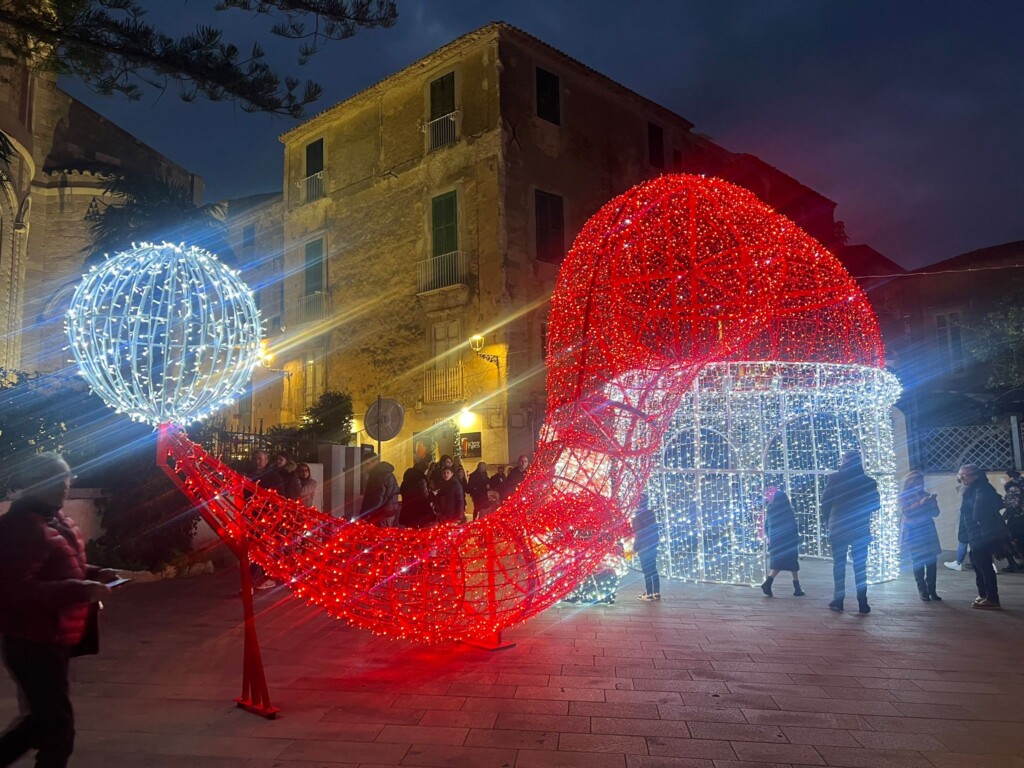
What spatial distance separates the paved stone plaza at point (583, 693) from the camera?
3.88m

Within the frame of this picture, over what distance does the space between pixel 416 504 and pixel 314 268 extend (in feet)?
50.4

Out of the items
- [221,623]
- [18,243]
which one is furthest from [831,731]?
[18,243]

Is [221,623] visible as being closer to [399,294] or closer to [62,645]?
[62,645]

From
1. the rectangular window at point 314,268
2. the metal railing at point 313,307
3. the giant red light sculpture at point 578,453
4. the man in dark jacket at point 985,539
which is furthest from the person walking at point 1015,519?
the rectangular window at point 314,268

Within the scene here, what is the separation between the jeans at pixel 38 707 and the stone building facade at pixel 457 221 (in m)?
14.9

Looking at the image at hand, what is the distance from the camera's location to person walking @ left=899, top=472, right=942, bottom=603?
8273 millimetres

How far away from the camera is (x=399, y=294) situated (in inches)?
819

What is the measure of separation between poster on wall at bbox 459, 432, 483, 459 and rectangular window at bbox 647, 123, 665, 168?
10.5 metres

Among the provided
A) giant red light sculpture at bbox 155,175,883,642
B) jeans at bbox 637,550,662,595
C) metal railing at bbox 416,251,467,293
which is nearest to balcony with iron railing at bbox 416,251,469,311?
metal railing at bbox 416,251,467,293

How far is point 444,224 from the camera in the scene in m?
19.8

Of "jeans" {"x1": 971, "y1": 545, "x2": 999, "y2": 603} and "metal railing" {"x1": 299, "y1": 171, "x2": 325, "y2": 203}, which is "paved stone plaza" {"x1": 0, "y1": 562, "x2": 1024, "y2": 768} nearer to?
"jeans" {"x1": 971, "y1": 545, "x2": 999, "y2": 603}

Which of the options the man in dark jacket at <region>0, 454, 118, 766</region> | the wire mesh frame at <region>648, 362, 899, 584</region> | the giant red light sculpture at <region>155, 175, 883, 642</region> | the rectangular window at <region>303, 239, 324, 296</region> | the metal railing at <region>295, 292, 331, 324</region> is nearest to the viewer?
the man in dark jacket at <region>0, 454, 118, 766</region>

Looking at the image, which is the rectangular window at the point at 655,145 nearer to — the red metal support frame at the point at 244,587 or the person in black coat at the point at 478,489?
the person in black coat at the point at 478,489

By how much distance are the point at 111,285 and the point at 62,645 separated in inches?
73.9
